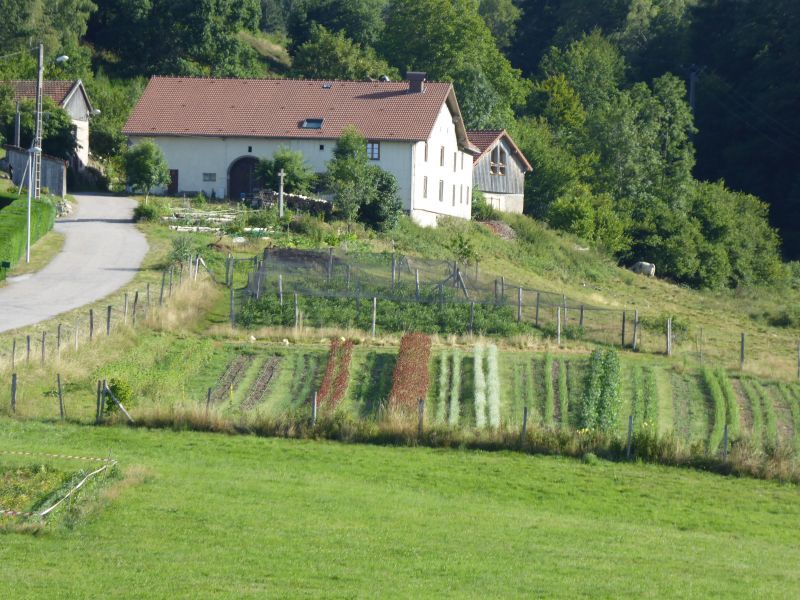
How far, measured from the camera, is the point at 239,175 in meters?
61.5

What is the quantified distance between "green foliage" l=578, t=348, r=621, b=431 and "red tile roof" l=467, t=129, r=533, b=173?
36.8 m

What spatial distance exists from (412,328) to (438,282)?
2870 mm

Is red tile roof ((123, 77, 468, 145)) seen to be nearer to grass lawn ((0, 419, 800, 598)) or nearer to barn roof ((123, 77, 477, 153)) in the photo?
barn roof ((123, 77, 477, 153))

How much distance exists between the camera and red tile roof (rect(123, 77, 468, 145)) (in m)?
61.2

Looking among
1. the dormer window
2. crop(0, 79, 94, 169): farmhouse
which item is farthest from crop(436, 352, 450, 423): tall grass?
the dormer window

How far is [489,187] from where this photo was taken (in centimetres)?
7288

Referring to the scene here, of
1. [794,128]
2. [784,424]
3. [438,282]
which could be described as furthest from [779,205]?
[784,424]

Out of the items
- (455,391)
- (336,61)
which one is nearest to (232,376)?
(455,391)

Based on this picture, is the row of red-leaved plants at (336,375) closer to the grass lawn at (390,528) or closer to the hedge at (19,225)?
the grass lawn at (390,528)

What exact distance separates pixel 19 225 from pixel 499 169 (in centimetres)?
3407

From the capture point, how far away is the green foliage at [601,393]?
29.6 m

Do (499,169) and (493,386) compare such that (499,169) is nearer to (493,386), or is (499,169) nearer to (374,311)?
(374,311)

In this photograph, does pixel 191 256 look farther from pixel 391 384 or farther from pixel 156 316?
pixel 391 384

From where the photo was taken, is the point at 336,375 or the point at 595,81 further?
the point at 595,81
